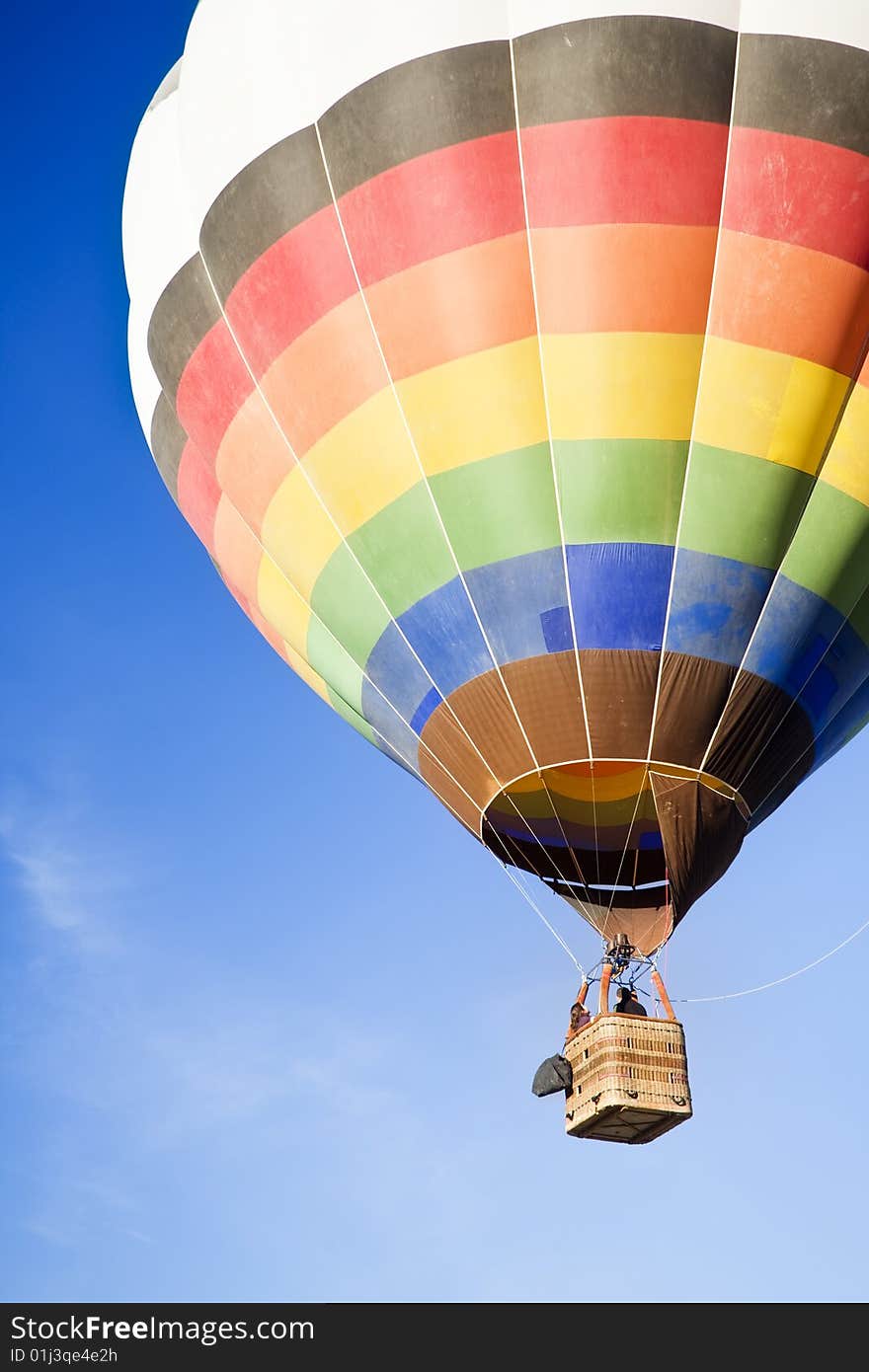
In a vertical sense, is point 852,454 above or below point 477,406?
below

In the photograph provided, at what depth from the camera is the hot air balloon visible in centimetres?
770

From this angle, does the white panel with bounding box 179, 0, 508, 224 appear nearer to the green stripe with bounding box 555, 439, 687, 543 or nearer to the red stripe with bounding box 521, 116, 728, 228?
the red stripe with bounding box 521, 116, 728, 228

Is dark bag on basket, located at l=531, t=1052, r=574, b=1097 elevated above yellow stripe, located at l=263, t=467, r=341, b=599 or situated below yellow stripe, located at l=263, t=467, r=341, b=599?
below

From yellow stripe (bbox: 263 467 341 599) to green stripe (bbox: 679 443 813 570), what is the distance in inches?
74.1

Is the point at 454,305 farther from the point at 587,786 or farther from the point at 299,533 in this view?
the point at 587,786

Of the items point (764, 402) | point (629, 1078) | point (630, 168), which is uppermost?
point (630, 168)

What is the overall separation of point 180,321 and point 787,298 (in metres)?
3.27

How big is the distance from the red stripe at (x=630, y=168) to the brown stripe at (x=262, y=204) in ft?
3.64

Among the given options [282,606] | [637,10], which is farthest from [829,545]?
[282,606]

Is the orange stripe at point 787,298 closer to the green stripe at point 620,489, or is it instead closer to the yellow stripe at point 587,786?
the green stripe at point 620,489

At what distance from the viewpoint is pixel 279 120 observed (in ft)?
27.1

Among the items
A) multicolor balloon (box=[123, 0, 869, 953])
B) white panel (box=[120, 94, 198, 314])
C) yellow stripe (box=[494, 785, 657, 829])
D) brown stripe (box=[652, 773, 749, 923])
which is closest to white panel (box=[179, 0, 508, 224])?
multicolor balloon (box=[123, 0, 869, 953])

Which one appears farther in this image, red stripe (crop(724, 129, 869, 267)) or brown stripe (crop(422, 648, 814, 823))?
brown stripe (crop(422, 648, 814, 823))

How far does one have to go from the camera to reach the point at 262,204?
27.5 feet
